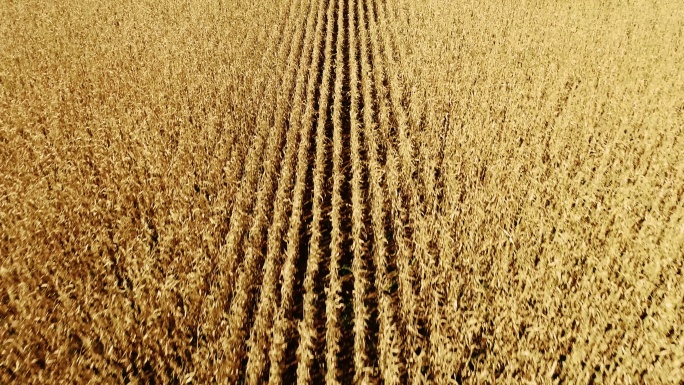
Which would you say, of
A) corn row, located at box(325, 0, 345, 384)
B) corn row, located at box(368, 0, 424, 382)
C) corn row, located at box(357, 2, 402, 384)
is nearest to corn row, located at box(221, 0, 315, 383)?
corn row, located at box(325, 0, 345, 384)

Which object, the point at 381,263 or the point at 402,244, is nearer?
the point at 381,263

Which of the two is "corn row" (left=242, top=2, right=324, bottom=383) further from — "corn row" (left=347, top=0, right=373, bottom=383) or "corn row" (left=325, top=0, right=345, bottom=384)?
"corn row" (left=347, top=0, right=373, bottom=383)

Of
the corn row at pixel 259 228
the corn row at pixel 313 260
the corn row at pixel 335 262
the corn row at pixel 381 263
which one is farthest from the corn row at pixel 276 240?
the corn row at pixel 381 263

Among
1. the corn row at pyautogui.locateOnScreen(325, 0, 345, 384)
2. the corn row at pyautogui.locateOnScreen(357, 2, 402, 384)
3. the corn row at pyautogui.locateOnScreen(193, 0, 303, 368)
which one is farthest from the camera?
the corn row at pyautogui.locateOnScreen(193, 0, 303, 368)

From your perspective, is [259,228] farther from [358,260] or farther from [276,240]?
[358,260]

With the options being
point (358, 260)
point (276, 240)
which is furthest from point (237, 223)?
point (358, 260)

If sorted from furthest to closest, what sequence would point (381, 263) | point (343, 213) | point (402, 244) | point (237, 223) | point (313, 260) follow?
point (343, 213)
point (237, 223)
point (402, 244)
point (313, 260)
point (381, 263)

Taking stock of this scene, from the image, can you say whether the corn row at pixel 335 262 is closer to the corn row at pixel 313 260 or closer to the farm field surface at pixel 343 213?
the farm field surface at pixel 343 213

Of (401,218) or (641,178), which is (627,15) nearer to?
(641,178)

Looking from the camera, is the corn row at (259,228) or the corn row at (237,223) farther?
the corn row at (237,223)
